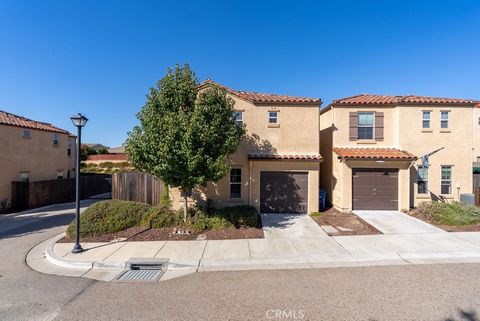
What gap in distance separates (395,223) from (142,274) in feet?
34.4

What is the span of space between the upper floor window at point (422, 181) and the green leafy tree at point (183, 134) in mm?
11009

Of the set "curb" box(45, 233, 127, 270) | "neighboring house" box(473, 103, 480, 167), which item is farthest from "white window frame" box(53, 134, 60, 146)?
"neighboring house" box(473, 103, 480, 167)

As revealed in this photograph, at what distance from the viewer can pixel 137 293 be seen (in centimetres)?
→ 505

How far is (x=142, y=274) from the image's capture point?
19.9 ft

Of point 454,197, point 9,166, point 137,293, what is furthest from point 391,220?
point 9,166

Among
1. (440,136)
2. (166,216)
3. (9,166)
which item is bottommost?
(166,216)

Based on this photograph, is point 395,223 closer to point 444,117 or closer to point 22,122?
point 444,117

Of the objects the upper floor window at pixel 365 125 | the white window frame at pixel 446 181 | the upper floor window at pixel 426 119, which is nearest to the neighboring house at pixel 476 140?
the white window frame at pixel 446 181

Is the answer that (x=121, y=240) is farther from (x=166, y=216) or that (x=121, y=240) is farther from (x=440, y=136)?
(x=440, y=136)

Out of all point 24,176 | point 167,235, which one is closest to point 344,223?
point 167,235

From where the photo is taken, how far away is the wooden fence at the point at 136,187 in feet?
41.6

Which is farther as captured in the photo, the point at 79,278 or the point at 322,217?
the point at 322,217

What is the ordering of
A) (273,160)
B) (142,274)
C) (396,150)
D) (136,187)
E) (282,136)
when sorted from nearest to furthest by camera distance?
1. (142,274)
2. (273,160)
3. (282,136)
4. (136,187)
5. (396,150)

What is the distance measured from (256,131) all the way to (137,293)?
929 centimetres
